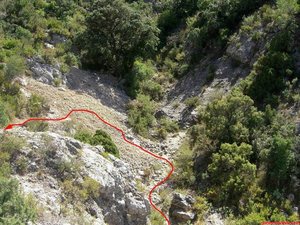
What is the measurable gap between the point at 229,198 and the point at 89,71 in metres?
10.1

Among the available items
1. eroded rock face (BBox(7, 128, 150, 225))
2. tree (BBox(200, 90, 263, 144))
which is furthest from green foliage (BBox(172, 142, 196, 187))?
eroded rock face (BBox(7, 128, 150, 225))

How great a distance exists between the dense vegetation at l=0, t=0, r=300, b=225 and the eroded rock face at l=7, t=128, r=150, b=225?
0.42 m

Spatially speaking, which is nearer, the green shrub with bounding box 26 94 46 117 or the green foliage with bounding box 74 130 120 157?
the green foliage with bounding box 74 130 120 157

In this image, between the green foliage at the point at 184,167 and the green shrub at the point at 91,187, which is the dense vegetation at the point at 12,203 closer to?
the green shrub at the point at 91,187

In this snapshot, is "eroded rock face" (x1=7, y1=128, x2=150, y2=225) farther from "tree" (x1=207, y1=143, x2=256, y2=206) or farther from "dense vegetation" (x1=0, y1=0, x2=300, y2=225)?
"tree" (x1=207, y1=143, x2=256, y2=206)

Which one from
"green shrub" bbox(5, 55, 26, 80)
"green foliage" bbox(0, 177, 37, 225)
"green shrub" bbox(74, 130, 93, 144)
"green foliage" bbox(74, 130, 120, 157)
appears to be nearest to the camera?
"green foliage" bbox(0, 177, 37, 225)

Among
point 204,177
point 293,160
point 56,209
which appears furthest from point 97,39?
point 56,209

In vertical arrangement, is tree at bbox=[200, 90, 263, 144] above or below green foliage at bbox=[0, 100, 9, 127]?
above

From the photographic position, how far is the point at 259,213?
15.5 meters

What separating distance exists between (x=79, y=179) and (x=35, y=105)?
5.80 m

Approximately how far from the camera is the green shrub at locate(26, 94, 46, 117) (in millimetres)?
17516

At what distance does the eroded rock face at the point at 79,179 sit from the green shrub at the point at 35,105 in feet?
12.8

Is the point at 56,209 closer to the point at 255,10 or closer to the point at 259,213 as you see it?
the point at 259,213

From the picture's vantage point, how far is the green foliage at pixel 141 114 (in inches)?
779
